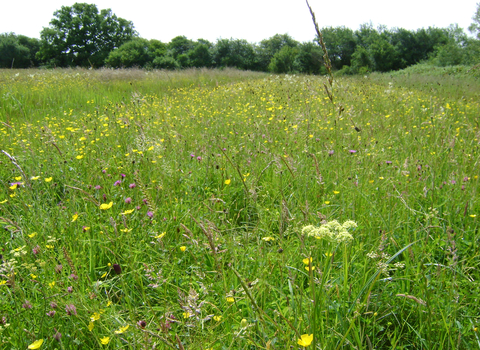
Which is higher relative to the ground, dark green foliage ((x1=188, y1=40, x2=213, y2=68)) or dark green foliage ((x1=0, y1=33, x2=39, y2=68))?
dark green foliage ((x1=0, y1=33, x2=39, y2=68))

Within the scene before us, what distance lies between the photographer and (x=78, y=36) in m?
42.9

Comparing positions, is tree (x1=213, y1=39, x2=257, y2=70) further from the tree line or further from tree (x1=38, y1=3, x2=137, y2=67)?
tree (x1=38, y1=3, x2=137, y2=67)

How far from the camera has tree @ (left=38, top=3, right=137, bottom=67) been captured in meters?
41.7

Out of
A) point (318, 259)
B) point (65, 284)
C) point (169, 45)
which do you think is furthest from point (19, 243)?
point (169, 45)

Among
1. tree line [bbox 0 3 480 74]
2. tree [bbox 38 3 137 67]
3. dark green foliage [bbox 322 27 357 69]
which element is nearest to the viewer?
tree line [bbox 0 3 480 74]

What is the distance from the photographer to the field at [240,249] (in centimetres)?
98

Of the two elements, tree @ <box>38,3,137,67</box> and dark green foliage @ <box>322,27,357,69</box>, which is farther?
tree @ <box>38,3,137,67</box>

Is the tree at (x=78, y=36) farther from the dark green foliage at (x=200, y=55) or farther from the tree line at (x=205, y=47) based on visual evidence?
the dark green foliage at (x=200, y=55)

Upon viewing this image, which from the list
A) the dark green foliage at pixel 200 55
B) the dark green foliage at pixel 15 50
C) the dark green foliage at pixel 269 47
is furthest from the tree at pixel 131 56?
the dark green foliage at pixel 269 47

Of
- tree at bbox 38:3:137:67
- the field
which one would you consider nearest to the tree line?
tree at bbox 38:3:137:67

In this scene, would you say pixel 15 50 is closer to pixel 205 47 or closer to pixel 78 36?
pixel 78 36

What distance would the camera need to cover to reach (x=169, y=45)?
42.0m

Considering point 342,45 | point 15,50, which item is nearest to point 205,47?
point 342,45

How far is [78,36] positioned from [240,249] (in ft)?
172
